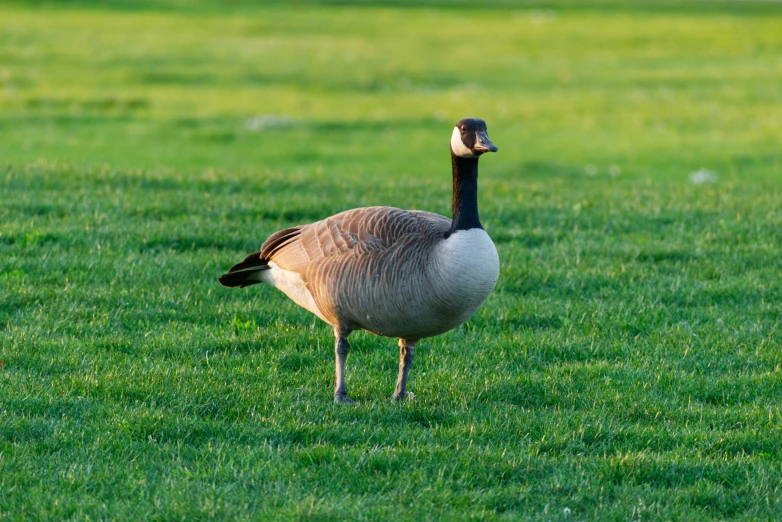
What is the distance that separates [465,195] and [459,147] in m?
0.34

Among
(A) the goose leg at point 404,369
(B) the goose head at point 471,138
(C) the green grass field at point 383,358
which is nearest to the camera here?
(C) the green grass field at point 383,358

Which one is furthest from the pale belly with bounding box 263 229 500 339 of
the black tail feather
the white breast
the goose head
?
the black tail feather

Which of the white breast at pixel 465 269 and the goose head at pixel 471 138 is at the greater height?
the goose head at pixel 471 138

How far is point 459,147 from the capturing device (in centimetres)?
670

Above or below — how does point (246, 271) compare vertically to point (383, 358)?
above

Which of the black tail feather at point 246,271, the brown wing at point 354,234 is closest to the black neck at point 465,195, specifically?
the brown wing at point 354,234

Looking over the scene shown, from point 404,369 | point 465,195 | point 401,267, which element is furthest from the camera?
point 404,369

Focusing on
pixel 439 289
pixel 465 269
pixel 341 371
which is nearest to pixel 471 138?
pixel 465 269

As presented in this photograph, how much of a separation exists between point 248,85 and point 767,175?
715 inches

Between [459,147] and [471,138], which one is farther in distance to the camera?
[459,147]

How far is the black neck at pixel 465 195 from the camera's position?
6.53 metres

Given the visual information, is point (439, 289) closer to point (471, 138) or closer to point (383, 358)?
point (471, 138)

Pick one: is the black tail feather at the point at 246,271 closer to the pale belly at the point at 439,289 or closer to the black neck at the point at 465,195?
the pale belly at the point at 439,289

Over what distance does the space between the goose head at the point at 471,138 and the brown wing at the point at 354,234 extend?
1.96 ft
